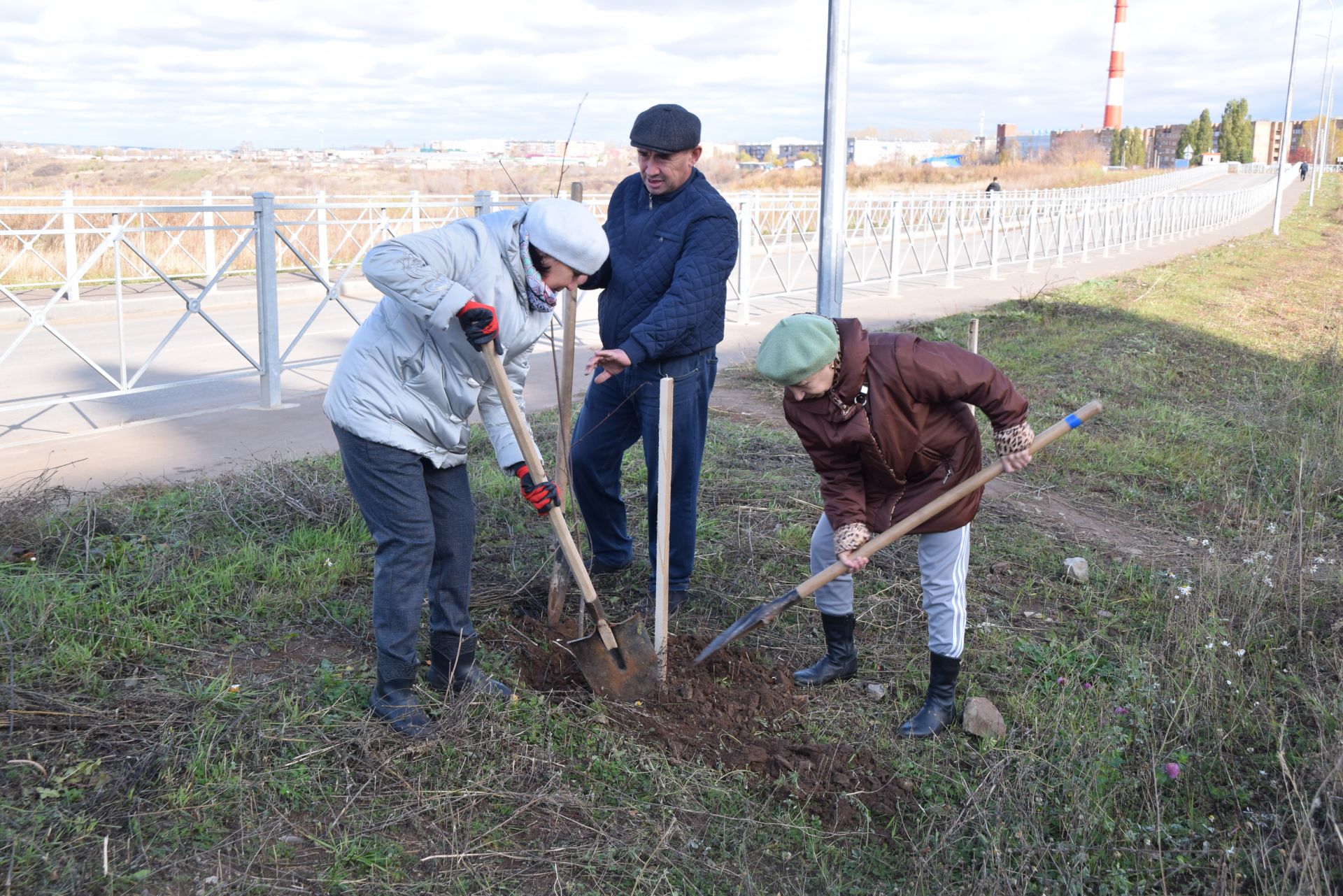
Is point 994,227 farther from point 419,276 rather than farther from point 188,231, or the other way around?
point 419,276

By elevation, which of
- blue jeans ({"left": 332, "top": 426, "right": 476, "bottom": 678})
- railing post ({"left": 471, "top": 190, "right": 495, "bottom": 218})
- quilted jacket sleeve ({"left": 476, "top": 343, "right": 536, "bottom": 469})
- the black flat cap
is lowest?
blue jeans ({"left": 332, "top": 426, "right": 476, "bottom": 678})

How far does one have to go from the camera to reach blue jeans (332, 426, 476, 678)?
2770 mm

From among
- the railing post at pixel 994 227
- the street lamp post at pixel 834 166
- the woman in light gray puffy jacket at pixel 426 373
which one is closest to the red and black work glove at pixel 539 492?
the woman in light gray puffy jacket at pixel 426 373

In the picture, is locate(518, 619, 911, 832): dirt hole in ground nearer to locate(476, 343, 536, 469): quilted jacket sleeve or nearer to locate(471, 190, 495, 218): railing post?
locate(476, 343, 536, 469): quilted jacket sleeve

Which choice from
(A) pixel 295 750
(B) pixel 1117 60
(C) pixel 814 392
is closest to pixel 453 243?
(C) pixel 814 392

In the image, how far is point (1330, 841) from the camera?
7.99 ft

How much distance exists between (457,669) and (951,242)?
15867 millimetres

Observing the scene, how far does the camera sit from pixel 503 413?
3.11 meters

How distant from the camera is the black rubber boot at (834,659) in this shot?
3.48 meters

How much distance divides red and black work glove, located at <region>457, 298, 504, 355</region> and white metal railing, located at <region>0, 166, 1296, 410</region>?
4876mm

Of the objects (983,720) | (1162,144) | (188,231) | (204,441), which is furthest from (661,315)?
(1162,144)

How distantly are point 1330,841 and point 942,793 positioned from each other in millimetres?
898

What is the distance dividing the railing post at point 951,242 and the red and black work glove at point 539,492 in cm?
1495

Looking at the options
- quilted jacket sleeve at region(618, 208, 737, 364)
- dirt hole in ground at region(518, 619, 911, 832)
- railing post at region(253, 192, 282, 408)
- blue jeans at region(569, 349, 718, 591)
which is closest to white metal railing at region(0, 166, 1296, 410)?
railing post at region(253, 192, 282, 408)
